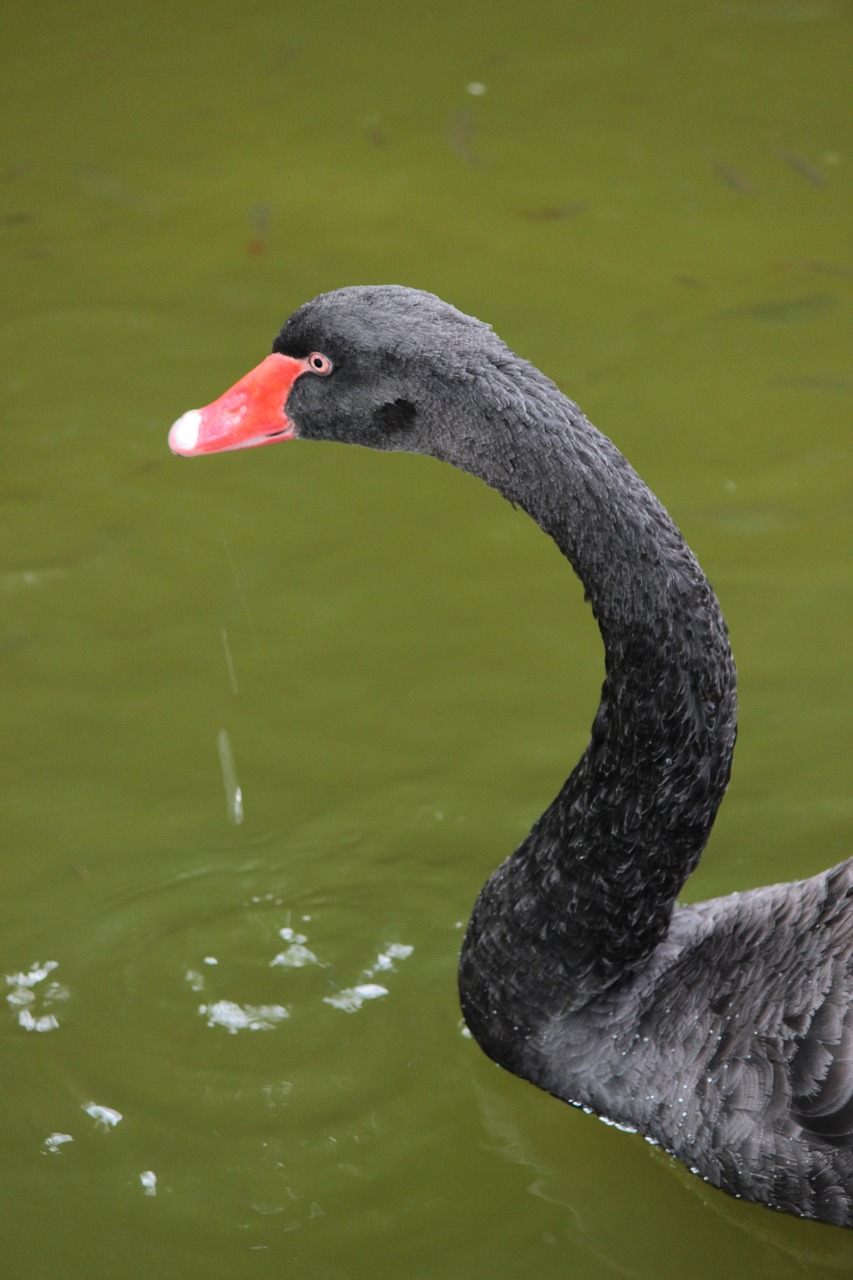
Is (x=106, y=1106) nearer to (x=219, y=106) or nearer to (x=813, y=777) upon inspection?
(x=813, y=777)

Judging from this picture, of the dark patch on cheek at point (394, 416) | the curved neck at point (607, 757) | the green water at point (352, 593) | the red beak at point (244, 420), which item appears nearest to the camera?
the curved neck at point (607, 757)

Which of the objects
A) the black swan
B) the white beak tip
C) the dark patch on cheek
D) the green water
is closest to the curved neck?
the black swan

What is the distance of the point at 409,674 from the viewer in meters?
3.97

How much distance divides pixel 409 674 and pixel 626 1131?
1.32 meters

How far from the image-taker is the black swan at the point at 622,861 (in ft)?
8.25

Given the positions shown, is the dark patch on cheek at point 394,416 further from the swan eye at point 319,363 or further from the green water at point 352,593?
the green water at point 352,593

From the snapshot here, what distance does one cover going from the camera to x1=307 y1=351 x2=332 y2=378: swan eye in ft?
8.89

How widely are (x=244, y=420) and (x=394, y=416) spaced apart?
34 centimetres

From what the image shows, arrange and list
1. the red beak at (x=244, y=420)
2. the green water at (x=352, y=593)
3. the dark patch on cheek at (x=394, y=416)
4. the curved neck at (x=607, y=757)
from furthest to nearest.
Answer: the green water at (x=352, y=593), the red beak at (x=244, y=420), the dark patch on cheek at (x=394, y=416), the curved neck at (x=607, y=757)

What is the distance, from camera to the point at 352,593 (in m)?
4.16

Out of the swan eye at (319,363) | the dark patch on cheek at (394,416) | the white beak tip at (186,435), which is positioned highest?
the swan eye at (319,363)

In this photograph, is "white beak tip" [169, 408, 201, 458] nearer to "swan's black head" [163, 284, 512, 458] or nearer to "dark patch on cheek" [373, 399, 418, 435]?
"swan's black head" [163, 284, 512, 458]

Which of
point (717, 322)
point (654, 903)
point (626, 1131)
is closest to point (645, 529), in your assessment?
point (654, 903)

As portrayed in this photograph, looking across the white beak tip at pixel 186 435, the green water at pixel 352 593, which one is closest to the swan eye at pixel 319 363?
the white beak tip at pixel 186 435
